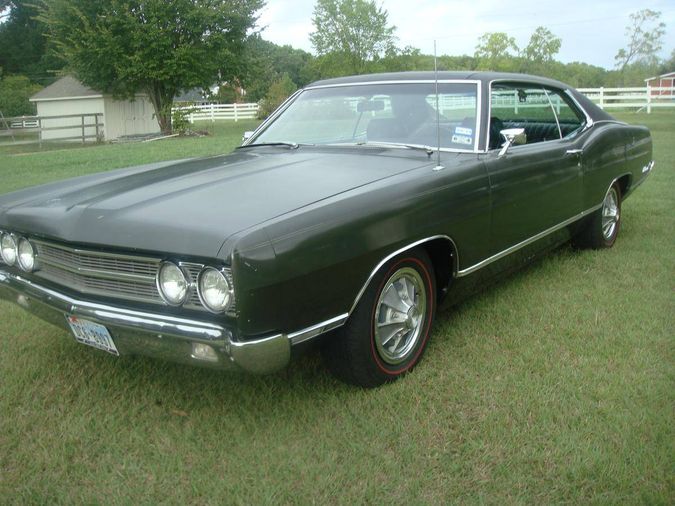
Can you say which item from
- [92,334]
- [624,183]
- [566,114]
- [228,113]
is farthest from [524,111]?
[228,113]

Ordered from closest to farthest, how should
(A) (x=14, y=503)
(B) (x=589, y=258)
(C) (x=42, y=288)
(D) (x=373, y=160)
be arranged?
1. (A) (x=14, y=503)
2. (C) (x=42, y=288)
3. (D) (x=373, y=160)
4. (B) (x=589, y=258)

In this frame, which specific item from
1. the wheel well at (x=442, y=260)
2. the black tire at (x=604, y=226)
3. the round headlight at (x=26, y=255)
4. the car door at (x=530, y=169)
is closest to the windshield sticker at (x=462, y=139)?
the car door at (x=530, y=169)

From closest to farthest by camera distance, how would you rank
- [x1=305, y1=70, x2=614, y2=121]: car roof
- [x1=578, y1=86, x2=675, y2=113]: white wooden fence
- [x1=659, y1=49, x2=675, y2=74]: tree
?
[x1=305, y1=70, x2=614, y2=121]: car roof → [x1=578, y1=86, x2=675, y2=113]: white wooden fence → [x1=659, y1=49, x2=675, y2=74]: tree

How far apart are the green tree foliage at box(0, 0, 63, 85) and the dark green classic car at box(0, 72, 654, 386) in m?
52.3

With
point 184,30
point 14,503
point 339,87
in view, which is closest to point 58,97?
point 184,30

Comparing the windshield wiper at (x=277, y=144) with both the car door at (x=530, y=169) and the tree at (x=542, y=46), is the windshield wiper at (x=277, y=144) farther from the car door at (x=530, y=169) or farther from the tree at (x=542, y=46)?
the tree at (x=542, y=46)

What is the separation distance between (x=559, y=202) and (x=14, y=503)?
134 inches

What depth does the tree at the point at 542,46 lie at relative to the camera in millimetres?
51750

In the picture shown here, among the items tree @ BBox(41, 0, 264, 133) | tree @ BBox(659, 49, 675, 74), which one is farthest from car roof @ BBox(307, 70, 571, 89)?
tree @ BBox(659, 49, 675, 74)

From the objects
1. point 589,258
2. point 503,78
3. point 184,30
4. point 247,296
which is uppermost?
point 184,30

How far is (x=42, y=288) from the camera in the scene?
112 inches

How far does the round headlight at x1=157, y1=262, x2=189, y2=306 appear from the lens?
2.39m

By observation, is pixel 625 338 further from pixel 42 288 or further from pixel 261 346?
pixel 42 288

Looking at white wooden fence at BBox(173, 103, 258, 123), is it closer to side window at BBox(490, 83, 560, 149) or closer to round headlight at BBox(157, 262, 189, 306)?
side window at BBox(490, 83, 560, 149)
